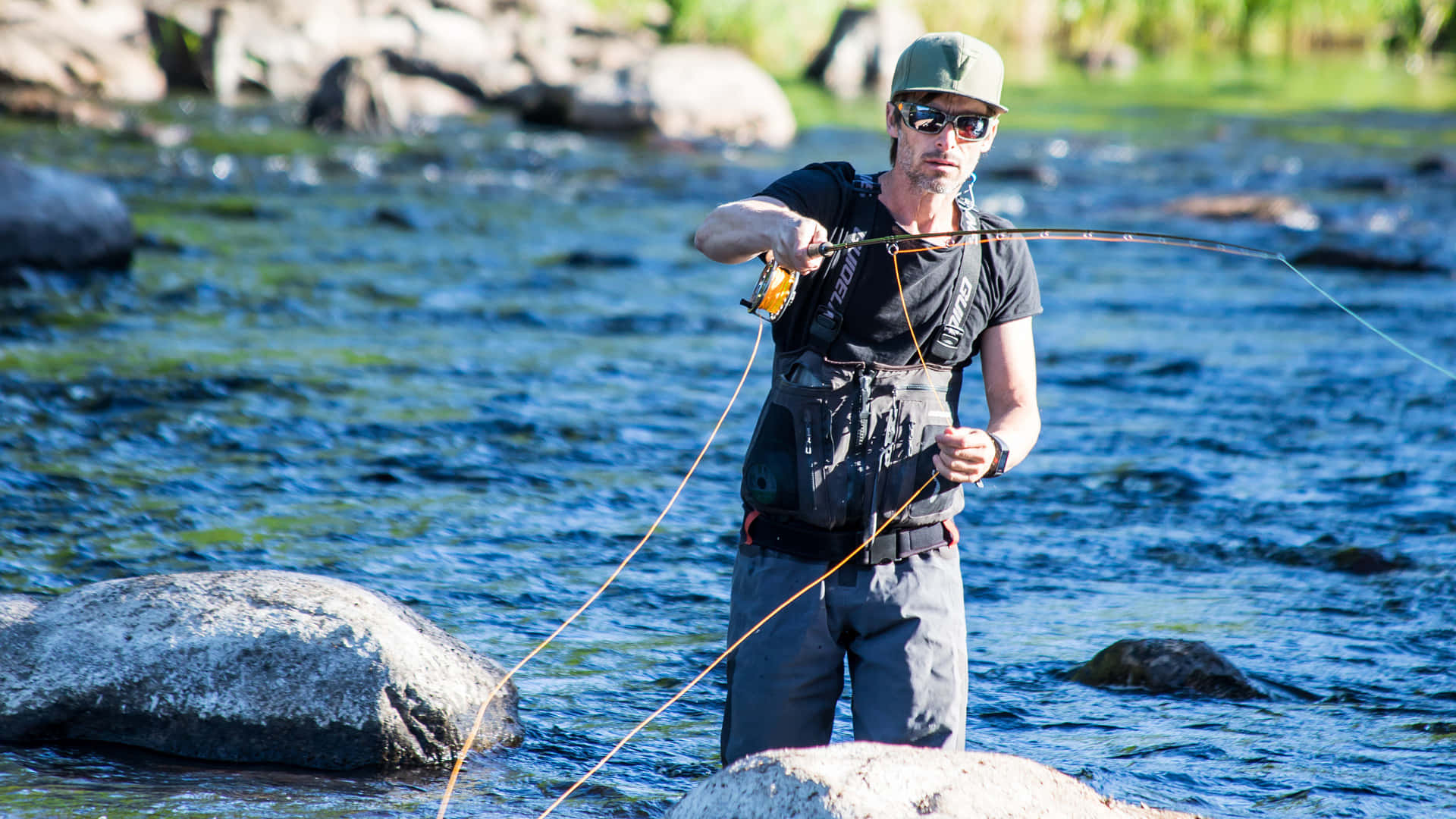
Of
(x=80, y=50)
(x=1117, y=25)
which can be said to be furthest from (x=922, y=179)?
(x=1117, y=25)

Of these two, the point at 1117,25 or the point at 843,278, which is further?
the point at 1117,25

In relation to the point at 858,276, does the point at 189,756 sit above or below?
below

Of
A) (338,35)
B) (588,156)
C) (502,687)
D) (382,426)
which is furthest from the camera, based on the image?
(338,35)

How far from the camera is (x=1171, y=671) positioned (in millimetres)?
4559

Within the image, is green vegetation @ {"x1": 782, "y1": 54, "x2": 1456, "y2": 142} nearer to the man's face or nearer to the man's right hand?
the man's face

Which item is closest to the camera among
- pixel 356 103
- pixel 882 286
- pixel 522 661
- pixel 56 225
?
pixel 882 286

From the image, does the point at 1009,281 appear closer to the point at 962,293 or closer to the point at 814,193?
the point at 962,293

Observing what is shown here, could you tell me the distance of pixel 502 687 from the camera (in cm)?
409

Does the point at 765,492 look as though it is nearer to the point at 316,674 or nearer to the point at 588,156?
the point at 316,674

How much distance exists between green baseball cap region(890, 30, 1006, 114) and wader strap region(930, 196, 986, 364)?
23 centimetres

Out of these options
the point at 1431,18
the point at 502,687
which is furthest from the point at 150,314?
the point at 1431,18

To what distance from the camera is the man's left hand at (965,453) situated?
122 inches

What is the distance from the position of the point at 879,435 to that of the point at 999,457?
23cm

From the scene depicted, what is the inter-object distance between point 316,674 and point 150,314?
228 inches
